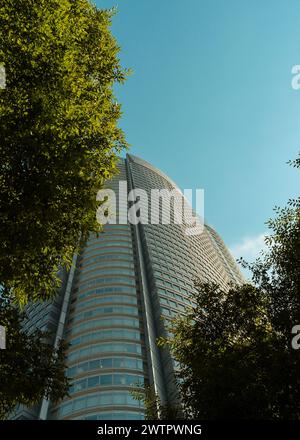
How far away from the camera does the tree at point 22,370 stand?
35.7ft

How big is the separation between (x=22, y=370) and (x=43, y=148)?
6572mm

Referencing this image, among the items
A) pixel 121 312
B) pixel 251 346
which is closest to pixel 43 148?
pixel 251 346

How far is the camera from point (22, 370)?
1132cm

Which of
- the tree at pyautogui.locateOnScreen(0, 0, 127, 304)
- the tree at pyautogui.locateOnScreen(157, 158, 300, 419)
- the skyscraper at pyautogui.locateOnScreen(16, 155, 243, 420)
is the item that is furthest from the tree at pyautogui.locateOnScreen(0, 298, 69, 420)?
the skyscraper at pyautogui.locateOnScreen(16, 155, 243, 420)

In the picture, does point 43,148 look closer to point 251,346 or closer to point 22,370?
point 22,370

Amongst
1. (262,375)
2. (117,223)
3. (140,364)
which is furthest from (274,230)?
(117,223)

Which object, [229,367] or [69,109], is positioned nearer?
[69,109]

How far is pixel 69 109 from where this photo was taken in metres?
11.2

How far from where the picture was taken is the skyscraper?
136 feet

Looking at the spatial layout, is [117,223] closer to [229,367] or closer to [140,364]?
[140,364]

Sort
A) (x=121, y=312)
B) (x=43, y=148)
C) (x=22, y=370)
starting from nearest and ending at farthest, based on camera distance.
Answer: (x=43, y=148) → (x=22, y=370) → (x=121, y=312)

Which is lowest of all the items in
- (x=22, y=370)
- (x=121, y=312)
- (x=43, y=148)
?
(x=22, y=370)
